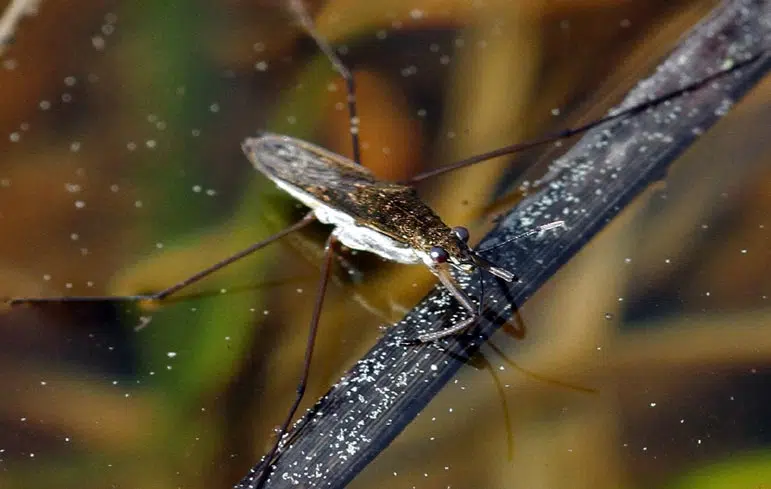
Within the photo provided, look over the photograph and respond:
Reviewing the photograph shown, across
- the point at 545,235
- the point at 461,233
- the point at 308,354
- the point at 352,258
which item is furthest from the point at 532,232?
the point at 308,354

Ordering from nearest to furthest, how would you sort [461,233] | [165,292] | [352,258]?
1. [461,233]
2. [165,292]
3. [352,258]

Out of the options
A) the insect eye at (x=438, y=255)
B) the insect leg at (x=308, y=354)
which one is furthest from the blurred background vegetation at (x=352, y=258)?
the insect eye at (x=438, y=255)

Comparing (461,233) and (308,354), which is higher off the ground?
(461,233)

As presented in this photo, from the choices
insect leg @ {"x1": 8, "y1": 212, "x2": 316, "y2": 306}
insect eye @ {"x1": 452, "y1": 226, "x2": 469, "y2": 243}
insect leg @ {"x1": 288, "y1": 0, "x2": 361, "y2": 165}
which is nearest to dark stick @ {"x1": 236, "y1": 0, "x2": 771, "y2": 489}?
insect eye @ {"x1": 452, "y1": 226, "x2": 469, "y2": 243}

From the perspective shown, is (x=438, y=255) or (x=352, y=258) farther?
(x=352, y=258)

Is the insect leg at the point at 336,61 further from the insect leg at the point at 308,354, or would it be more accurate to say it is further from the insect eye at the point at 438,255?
the insect eye at the point at 438,255

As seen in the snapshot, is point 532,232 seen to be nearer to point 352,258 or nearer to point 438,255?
point 438,255

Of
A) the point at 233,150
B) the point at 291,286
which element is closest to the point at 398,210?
the point at 291,286
